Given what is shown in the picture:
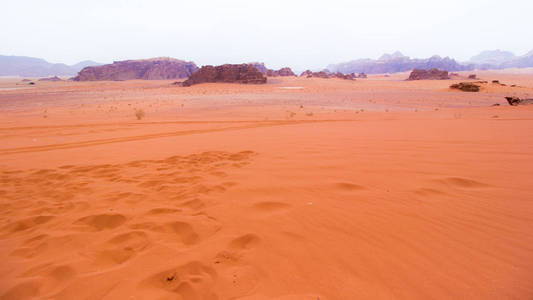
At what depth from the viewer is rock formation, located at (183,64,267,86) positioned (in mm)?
44125

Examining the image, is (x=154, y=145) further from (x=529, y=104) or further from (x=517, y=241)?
(x=529, y=104)

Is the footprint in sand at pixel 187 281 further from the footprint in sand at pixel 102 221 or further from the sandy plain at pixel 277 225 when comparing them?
the footprint in sand at pixel 102 221

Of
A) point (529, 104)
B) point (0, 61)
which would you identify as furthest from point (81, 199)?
point (0, 61)

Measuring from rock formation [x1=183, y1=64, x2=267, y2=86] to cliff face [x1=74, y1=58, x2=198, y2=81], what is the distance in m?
36.7

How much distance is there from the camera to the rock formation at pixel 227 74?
145 ft

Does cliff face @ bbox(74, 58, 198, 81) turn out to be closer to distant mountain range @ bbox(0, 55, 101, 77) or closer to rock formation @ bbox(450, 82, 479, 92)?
rock formation @ bbox(450, 82, 479, 92)

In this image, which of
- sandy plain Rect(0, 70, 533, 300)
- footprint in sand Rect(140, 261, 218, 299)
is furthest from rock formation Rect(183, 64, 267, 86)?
footprint in sand Rect(140, 261, 218, 299)

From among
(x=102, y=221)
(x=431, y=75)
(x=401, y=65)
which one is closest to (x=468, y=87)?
(x=102, y=221)

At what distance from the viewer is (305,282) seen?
61.2 inches

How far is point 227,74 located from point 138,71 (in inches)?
1812

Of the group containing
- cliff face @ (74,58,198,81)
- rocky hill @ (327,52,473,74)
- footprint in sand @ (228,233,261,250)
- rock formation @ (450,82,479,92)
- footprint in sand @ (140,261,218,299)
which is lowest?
footprint in sand @ (140,261,218,299)

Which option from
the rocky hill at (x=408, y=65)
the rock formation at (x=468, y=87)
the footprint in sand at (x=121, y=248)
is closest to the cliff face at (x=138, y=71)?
the rock formation at (x=468, y=87)

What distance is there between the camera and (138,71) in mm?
78562

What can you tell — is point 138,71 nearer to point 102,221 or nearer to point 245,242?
point 102,221
